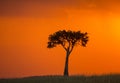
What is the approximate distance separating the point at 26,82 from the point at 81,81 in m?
3.52

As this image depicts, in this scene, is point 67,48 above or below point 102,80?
above

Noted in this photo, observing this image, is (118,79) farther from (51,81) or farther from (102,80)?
(51,81)

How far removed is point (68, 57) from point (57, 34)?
244cm

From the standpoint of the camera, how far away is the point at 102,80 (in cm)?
2230

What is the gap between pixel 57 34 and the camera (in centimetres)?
3347

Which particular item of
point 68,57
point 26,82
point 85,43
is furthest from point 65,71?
point 26,82

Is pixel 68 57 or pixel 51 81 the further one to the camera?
pixel 68 57

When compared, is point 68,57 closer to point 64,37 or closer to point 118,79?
point 64,37

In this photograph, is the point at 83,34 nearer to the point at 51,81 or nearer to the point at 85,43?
the point at 85,43

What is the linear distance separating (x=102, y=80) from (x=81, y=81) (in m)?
1.26

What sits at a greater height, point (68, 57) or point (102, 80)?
point (68, 57)

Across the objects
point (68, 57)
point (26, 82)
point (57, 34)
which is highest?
point (57, 34)

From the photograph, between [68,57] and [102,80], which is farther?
[68,57]

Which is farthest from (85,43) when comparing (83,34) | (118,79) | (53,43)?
(118,79)
